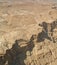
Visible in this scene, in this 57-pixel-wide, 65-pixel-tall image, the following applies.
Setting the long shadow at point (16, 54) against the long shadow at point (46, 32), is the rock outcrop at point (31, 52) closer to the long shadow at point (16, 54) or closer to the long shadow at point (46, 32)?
the long shadow at point (16, 54)

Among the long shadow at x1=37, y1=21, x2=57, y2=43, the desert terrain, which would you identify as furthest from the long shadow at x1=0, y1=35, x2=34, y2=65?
the long shadow at x1=37, y1=21, x2=57, y2=43

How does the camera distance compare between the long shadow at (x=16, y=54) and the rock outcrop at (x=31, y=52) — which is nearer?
the long shadow at (x=16, y=54)

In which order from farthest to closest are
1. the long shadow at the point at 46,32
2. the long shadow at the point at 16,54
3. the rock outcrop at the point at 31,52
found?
the long shadow at the point at 46,32 < the rock outcrop at the point at 31,52 < the long shadow at the point at 16,54

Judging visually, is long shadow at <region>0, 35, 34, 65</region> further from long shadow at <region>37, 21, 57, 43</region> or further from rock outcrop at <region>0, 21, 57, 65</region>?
long shadow at <region>37, 21, 57, 43</region>

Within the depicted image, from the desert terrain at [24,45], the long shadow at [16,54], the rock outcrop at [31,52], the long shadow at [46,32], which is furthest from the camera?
the long shadow at [46,32]

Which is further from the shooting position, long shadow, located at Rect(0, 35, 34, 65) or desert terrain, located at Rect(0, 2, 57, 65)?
desert terrain, located at Rect(0, 2, 57, 65)

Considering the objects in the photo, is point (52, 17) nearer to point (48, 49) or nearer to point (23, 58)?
point (48, 49)

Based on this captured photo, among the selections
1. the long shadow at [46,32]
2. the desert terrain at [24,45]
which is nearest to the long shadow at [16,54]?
the desert terrain at [24,45]

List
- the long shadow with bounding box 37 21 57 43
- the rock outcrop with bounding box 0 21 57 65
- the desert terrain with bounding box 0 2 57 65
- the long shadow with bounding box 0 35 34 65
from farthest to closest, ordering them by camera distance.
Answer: the long shadow with bounding box 37 21 57 43 → the desert terrain with bounding box 0 2 57 65 → the rock outcrop with bounding box 0 21 57 65 → the long shadow with bounding box 0 35 34 65

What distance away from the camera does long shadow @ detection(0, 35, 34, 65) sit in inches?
555

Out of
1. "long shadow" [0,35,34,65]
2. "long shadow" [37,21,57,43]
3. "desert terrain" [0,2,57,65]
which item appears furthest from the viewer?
"long shadow" [37,21,57,43]

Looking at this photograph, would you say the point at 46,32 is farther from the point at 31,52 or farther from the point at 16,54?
the point at 16,54

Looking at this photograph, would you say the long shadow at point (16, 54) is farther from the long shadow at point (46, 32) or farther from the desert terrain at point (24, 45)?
the long shadow at point (46, 32)

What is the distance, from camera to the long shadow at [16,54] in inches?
555
